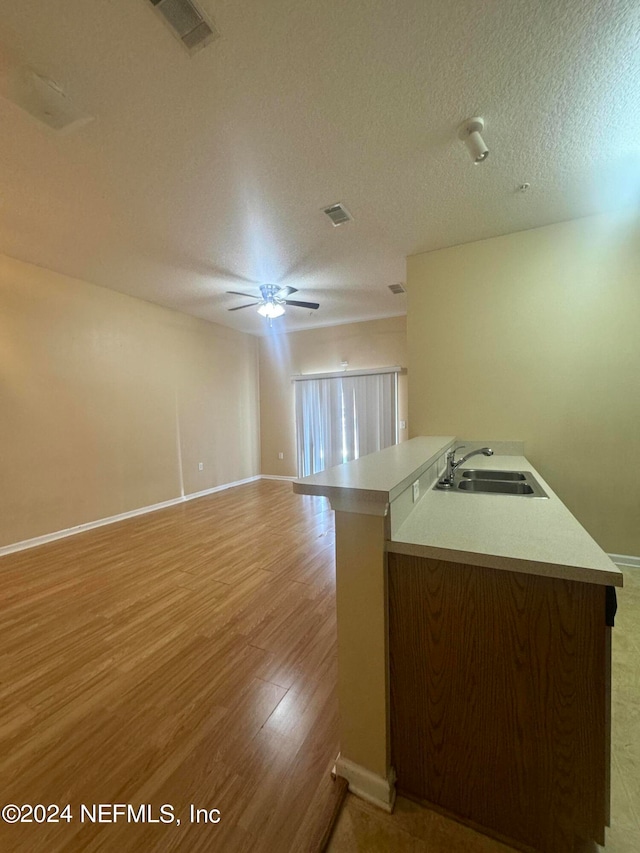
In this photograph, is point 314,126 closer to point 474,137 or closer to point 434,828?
point 474,137

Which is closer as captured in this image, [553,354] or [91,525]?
[553,354]

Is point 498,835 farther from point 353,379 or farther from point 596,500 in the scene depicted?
point 353,379

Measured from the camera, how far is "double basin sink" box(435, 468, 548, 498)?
1.98 meters

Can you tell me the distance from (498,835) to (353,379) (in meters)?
5.20

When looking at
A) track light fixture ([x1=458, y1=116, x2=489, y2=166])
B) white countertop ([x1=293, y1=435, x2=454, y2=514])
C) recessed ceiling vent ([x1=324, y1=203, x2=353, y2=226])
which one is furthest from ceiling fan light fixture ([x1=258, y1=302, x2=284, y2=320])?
white countertop ([x1=293, y1=435, x2=454, y2=514])

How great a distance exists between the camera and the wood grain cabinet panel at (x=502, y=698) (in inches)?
34.6

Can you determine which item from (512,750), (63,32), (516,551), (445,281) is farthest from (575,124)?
(512,750)

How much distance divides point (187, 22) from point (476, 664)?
252cm

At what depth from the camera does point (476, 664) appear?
3.21 ft

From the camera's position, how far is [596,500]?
2697mm

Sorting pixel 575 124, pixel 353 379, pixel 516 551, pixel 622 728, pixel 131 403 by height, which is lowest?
pixel 622 728

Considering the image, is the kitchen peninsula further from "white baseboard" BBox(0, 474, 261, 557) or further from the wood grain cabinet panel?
"white baseboard" BBox(0, 474, 261, 557)

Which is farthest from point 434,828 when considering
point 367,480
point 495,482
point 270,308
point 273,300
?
point 273,300

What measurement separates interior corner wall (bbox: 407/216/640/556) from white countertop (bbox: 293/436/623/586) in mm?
1624
